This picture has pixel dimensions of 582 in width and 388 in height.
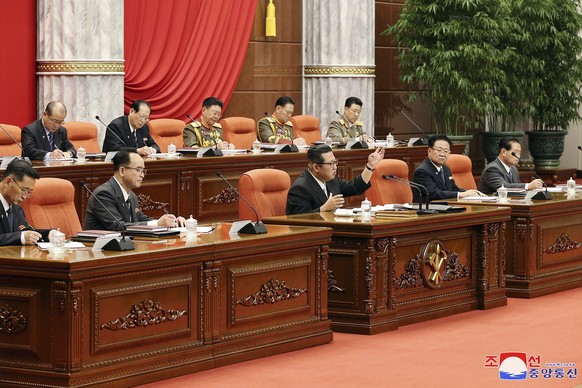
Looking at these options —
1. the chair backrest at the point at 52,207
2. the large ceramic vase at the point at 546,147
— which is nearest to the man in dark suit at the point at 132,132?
the chair backrest at the point at 52,207

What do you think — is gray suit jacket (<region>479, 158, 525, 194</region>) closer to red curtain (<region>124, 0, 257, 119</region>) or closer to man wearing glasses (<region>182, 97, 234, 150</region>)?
man wearing glasses (<region>182, 97, 234, 150</region>)

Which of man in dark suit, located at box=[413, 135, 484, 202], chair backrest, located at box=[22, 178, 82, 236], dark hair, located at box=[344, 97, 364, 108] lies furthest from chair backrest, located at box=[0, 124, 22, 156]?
dark hair, located at box=[344, 97, 364, 108]

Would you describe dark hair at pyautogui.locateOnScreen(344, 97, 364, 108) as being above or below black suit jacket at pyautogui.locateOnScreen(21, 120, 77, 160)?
above

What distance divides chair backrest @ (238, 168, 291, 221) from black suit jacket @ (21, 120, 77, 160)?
210 centimetres

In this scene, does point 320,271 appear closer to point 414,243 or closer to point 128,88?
point 414,243

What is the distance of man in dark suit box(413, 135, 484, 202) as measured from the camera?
850cm

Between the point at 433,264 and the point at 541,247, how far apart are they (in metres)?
1.28

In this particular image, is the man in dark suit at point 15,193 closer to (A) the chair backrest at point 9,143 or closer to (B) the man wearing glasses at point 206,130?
(A) the chair backrest at point 9,143

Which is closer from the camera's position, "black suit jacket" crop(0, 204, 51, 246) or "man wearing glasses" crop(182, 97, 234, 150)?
"black suit jacket" crop(0, 204, 51, 246)

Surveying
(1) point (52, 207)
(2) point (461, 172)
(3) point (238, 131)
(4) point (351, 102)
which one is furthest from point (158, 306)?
(4) point (351, 102)

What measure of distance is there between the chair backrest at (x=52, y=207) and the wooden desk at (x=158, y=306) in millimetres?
845

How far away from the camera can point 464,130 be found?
14.0 metres

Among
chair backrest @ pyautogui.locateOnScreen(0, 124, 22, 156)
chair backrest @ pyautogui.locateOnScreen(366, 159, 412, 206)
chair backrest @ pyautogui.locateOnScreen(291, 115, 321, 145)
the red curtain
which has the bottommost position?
chair backrest @ pyautogui.locateOnScreen(366, 159, 412, 206)

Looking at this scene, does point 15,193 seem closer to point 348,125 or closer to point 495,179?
point 495,179
